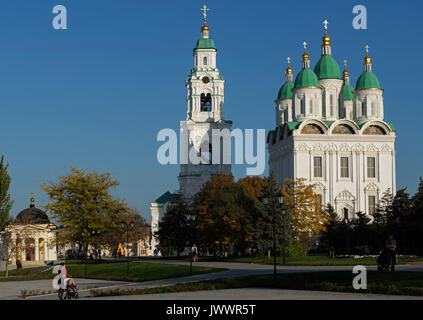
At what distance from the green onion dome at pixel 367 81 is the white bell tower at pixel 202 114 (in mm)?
27671

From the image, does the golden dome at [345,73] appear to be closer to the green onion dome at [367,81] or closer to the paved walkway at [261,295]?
the green onion dome at [367,81]

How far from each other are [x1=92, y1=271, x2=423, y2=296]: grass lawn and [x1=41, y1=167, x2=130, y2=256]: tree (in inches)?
1059

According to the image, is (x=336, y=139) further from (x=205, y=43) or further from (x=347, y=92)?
(x=205, y=43)

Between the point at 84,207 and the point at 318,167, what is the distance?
27.8 m

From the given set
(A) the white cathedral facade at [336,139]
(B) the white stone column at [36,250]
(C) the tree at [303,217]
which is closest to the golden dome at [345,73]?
(A) the white cathedral facade at [336,139]

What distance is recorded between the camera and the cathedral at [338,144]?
72000 mm

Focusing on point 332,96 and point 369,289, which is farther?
point 332,96

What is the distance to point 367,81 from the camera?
76375mm

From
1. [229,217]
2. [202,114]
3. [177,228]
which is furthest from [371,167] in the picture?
[202,114]

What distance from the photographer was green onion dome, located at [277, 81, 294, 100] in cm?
8532
